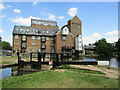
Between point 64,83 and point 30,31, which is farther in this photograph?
point 30,31

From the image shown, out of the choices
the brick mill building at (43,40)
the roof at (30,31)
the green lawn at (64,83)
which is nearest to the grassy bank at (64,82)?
the green lawn at (64,83)

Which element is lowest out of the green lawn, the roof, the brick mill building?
the green lawn

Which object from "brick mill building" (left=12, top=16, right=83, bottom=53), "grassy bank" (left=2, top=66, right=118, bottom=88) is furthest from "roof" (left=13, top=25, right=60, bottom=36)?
"grassy bank" (left=2, top=66, right=118, bottom=88)

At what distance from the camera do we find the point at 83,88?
795 centimetres

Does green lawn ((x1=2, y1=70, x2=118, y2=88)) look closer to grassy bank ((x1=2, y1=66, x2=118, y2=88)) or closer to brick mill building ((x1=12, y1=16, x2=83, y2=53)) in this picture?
grassy bank ((x1=2, y1=66, x2=118, y2=88))

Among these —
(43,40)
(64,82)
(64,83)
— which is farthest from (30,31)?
(64,83)

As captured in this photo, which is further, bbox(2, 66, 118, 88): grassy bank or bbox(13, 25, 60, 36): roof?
bbox(13, 25, 60, 36): roof

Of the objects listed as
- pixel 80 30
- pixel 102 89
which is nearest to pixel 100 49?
pixel 80 30

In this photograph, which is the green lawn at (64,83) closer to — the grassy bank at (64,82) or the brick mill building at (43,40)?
the grassy bank at (64,82)

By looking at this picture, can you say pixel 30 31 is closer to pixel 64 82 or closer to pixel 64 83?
pixel 64 82

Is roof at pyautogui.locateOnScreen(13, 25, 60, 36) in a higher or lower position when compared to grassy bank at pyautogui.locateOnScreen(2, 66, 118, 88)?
higher

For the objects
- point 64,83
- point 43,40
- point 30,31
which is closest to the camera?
point 64,83

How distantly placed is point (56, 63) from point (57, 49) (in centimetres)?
3010

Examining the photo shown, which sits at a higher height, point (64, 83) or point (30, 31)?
point (30, 31)
